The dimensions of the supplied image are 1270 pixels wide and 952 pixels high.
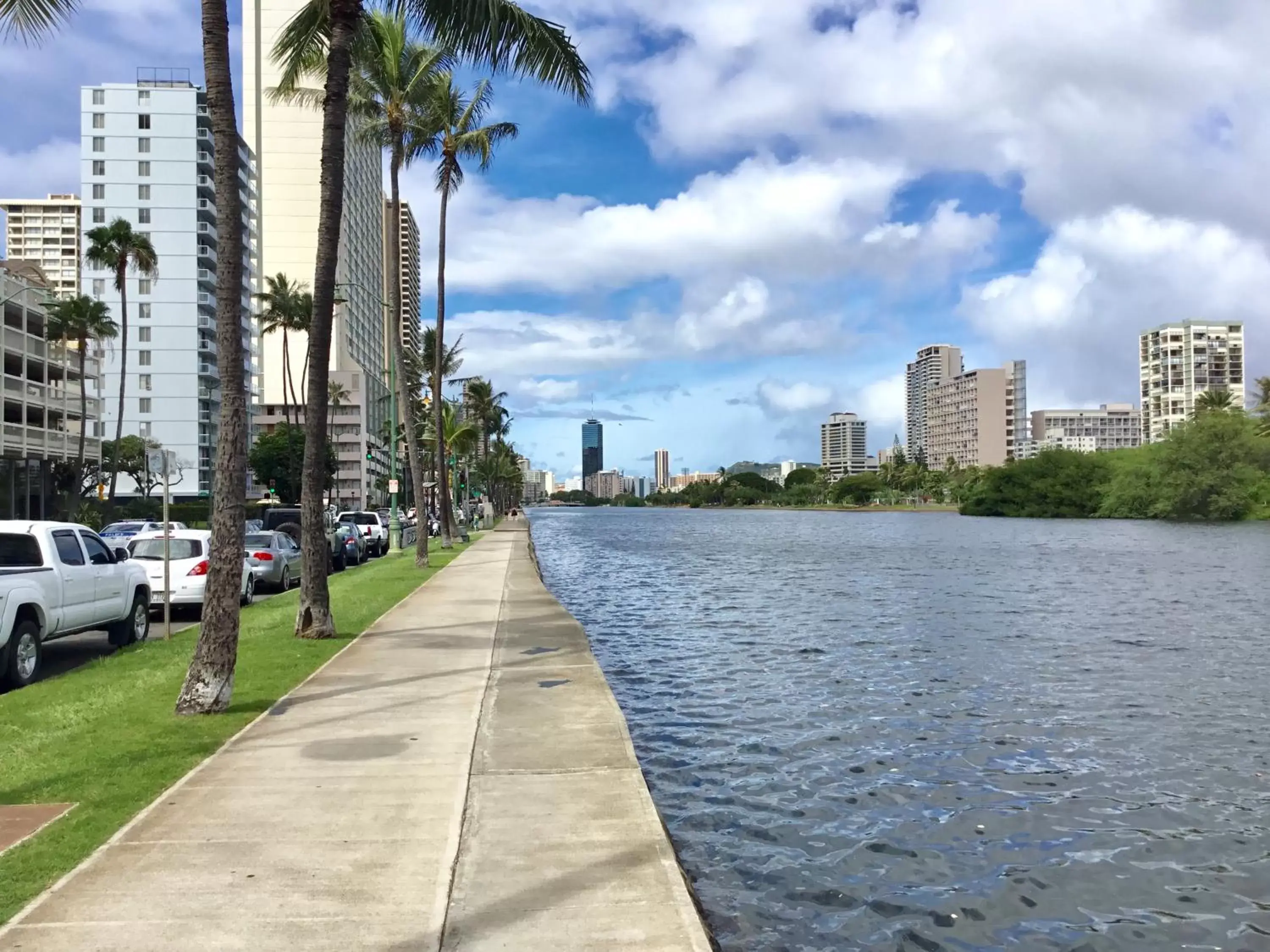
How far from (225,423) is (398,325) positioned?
86.3 ft

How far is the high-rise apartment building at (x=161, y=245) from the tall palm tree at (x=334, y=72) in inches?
3649

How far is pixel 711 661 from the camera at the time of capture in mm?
15766

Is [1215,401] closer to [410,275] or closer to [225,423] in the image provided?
[410,275]

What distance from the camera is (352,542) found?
3581 centimetres

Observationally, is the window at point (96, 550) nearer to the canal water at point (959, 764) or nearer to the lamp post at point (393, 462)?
the canal water at point (959, 764)

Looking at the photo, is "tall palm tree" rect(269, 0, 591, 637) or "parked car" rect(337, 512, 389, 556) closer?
"tall palm tree" rect(269, 0, 591, 637)

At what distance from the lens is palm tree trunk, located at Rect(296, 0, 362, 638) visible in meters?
13.6

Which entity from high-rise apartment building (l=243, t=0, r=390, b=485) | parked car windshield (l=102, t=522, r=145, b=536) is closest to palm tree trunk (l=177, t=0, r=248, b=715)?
parked car windshield (l=102, t=522, r=145, b=536)

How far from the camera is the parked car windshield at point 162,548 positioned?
1895cm

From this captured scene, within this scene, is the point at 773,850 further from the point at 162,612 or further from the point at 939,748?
the point at 162,612

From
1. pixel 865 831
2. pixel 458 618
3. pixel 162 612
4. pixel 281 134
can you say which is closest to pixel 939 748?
pixel 865 831

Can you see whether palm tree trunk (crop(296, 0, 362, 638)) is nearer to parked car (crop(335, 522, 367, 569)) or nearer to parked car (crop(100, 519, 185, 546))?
parked car (crop(100, 519, 185, 546))

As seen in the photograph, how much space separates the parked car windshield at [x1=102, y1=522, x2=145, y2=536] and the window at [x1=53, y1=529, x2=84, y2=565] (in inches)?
768

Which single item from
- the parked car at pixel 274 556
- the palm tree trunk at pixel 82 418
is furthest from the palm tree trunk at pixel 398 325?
the palm tree trunk at pixel 82 418
